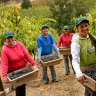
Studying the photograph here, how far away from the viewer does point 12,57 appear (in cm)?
578

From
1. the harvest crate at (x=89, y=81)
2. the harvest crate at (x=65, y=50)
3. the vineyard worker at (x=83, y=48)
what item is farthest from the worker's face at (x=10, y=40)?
the harvest crate at (x=65, y=50)

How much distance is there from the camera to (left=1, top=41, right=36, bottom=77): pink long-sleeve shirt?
5.74m

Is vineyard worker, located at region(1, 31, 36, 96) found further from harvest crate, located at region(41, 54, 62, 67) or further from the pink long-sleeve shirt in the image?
harvest crate, located at region(41, 54, 62, 67)

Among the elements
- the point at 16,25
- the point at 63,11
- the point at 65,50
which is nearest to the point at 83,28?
the point at 65,50

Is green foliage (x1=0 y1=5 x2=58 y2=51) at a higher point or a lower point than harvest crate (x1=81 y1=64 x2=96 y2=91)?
higher

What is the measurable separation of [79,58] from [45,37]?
369cm

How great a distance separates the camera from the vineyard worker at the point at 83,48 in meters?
4.54

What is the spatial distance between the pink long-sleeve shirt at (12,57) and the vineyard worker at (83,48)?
4.96 ft

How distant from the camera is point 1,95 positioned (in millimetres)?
4793

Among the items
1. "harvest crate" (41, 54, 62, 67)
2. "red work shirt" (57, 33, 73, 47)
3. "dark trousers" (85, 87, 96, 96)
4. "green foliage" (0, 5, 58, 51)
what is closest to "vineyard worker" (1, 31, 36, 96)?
"dark trousers" (85, 87, 96, 96)

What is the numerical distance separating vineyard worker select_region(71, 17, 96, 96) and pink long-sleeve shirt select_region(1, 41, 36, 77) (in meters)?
1.51

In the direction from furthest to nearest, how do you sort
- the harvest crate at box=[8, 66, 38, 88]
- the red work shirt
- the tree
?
the tree, the red work shirt, the harvest crate at box=[8, 66, 38, 88]

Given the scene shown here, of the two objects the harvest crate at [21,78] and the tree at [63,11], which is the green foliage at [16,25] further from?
the tree at [63,11]

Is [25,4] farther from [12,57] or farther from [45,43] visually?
[12,57]
